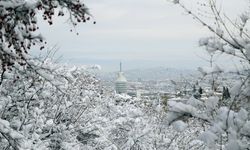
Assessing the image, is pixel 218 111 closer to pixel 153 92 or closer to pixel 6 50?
pixel 6 50

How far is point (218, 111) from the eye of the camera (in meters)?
2.92

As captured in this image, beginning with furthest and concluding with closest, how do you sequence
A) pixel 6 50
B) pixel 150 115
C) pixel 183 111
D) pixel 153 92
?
pixel 153 92
pixel 150 115
pixel 6 50
pixel 183 111

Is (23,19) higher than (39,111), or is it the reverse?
(23,19)

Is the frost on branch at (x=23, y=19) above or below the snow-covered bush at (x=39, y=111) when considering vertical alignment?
above

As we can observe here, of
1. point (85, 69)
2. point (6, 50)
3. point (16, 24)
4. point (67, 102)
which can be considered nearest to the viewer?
point (16, 24)

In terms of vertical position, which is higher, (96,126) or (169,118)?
(169,118)

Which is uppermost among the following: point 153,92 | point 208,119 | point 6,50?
point 6,50

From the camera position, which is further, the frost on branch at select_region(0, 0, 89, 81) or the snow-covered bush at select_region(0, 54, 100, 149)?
the snow-covered bush at select_region(0, 54, 100, 149)

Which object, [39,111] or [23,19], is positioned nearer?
[23,19]

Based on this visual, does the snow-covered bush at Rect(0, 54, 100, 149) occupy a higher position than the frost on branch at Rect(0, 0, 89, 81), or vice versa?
the frost on branch at Rect(0, 0, 89, 81)

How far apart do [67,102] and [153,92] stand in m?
16.5

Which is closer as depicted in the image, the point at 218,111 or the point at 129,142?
the point at 218,111

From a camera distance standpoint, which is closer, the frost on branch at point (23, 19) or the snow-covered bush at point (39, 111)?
the frost on branch at point (23, 19)

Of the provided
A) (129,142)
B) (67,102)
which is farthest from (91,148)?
(129,142)
